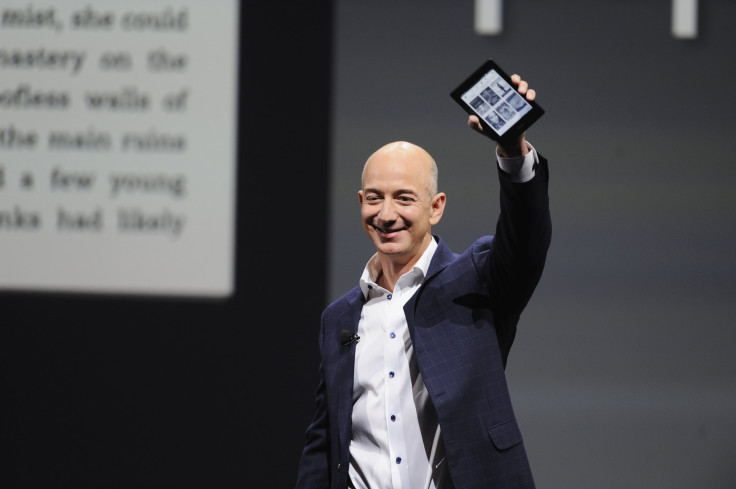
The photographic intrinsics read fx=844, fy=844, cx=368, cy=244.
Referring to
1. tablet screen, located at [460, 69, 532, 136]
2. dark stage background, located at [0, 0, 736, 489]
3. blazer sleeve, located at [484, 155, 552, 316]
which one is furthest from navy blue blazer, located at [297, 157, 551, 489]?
dark stage background, located at [0, 0, 736, 489]

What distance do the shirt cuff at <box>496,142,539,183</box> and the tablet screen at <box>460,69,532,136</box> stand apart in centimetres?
6

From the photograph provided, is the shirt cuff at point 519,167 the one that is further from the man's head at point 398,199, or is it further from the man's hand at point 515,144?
the man's head at point 398,199

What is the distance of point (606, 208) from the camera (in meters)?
3.23

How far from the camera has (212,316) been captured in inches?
127

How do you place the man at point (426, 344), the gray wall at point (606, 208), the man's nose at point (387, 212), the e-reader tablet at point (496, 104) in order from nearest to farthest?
1. the e-reader tablet at point (496, 104)
2. the man at point (426, 344)
3. the man's nose at point (387, 212)
4. the gray wall at point (606, 208)

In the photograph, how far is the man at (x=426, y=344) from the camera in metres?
1.73

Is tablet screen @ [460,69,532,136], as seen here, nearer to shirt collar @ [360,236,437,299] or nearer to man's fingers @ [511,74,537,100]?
man's fingers @ [511,74,537,100]

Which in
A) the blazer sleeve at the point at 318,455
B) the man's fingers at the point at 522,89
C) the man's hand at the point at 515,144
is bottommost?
the blazer sleeve at the point at 318,455

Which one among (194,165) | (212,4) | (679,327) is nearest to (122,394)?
(194,165)

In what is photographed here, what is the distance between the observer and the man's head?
187 centimetres

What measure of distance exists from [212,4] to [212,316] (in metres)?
1.19

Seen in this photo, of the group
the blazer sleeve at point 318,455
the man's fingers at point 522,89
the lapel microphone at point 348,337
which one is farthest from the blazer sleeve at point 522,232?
the blazer sleeve at point 318,455

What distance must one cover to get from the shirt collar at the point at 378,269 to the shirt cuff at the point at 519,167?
0.35 metres

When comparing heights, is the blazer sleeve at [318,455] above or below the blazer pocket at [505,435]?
below
